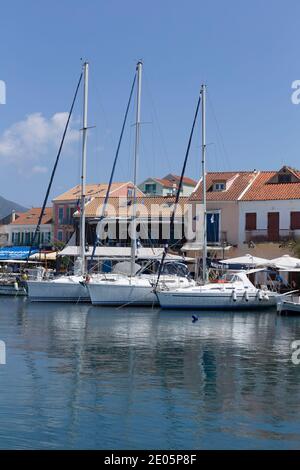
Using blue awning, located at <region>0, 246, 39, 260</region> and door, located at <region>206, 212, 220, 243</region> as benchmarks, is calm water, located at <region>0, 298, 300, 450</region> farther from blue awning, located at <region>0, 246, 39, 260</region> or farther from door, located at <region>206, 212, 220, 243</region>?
blue awning, located at <region>0, 246, 39, 260</region>

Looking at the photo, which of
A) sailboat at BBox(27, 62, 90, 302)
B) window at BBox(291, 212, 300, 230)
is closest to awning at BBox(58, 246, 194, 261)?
sailboat at BBox(27, 62, 90, 302)

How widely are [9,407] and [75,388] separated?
263cm

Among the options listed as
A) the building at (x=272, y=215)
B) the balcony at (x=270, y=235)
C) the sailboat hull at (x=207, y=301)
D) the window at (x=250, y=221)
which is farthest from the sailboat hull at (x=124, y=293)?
the window at (x=250, y=221)

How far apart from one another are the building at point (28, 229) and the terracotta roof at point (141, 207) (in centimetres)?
939

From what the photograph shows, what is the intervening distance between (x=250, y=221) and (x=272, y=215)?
2039mm

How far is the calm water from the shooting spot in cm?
1547

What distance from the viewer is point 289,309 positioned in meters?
42.1

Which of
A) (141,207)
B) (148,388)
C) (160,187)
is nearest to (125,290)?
(141,207)

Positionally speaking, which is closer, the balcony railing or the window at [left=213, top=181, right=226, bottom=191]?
the window at [left=213, top=181, right=226, bottom=191]

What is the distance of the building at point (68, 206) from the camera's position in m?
78.4

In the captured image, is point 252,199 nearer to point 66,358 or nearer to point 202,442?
point 66,358

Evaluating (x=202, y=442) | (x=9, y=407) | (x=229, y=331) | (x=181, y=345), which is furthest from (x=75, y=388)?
(x=229, y=331)

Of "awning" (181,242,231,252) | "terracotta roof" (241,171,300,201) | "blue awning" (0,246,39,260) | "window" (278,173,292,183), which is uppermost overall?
"window" (278,173,292,183)

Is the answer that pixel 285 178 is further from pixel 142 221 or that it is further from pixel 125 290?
pixel 125 290
